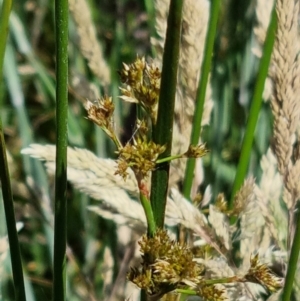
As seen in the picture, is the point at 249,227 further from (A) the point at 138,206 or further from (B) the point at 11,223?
(B) the point at 11,223

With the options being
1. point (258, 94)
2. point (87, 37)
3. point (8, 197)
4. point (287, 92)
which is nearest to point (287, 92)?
point (287, 92)

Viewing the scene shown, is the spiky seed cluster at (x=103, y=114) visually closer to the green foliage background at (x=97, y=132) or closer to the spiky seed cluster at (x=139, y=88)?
the spiky seed cluster at (x=139, y=88)

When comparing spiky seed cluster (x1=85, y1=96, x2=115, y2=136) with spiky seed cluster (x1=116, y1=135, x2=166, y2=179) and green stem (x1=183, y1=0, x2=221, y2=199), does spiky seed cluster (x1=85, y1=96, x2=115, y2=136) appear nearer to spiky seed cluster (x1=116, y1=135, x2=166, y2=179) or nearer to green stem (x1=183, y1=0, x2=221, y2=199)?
spiky seed cluster (x1=116, y1=135, x2=166, y2=179)

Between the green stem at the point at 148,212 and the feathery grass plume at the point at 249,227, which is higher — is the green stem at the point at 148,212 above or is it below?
above

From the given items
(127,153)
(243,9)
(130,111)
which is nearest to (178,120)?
(127,153)

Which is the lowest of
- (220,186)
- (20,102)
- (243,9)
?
(220,186)

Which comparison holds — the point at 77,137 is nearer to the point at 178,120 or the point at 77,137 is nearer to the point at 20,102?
the point at 20,102

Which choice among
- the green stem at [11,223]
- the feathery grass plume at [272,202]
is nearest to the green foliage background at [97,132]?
the feathery grass plume at [272,202]
